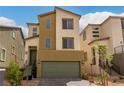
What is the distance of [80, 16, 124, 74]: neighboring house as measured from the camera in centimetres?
1047

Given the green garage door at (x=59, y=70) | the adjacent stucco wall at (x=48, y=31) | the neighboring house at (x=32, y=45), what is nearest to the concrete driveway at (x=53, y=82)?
the green garage door at (x=59, y=70)

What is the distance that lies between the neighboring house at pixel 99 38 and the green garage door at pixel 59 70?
65 cm

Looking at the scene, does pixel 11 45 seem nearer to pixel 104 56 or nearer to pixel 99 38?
pixel 99 38

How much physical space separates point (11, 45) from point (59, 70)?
10.7 ft

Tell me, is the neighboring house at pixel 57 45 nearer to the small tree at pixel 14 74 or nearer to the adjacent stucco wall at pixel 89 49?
the adjacent stucco wall at pixel 89 49

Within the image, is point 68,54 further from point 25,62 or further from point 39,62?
point 25,62

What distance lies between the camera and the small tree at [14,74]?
9169 mm

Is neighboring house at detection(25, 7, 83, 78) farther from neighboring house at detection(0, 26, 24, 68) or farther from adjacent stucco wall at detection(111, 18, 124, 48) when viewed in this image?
adjacent stucco wall at detection(111, 18, 124, 48)

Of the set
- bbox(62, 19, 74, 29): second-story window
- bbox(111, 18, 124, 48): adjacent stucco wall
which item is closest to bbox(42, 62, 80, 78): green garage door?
bbox(111, 18, 124, 48): adjacent stucco wall

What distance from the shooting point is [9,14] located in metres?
9.93

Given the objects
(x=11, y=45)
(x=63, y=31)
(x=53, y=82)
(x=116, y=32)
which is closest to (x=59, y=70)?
(x=53, y=82)
